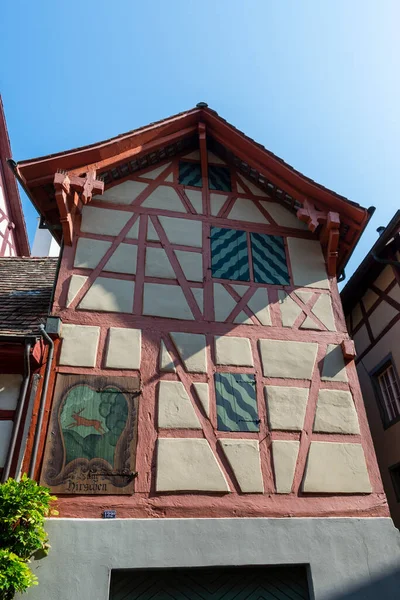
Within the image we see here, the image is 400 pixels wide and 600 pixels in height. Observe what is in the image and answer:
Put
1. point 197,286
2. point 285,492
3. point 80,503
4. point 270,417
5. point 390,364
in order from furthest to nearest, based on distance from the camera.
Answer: point 390,364
point 197,286
point 270,417
point 285,492
point 80,503

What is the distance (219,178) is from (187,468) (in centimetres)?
535

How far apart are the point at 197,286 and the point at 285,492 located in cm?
311

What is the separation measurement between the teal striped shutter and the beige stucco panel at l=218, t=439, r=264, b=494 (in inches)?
7.7

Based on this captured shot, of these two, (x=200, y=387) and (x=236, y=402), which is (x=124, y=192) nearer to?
(x=200, y=387)

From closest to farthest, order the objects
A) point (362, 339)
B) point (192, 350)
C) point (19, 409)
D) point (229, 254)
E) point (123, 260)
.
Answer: point (19, 409), point (192, 350), point (123, 260), point (229, 254), point (362, 339)

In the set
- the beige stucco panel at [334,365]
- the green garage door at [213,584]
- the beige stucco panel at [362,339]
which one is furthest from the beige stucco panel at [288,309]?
the beige stucco panel at [362,339]

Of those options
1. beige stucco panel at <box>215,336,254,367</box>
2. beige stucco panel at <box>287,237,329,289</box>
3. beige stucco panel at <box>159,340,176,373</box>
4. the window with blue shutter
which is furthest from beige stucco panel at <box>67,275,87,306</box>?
beige stucco panel at <box>287,237,329,289</box>

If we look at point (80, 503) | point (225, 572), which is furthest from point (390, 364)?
point (80, 503)

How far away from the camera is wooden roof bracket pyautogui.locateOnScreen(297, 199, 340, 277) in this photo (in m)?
7.94

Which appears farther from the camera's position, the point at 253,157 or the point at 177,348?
the point at 253,157

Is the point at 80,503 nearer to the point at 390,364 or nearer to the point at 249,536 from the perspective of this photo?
the point at 249,536

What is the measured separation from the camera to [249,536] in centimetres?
545

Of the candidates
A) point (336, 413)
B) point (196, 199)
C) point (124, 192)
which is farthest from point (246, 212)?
point (336, 413)

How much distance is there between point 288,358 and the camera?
22.5ft
